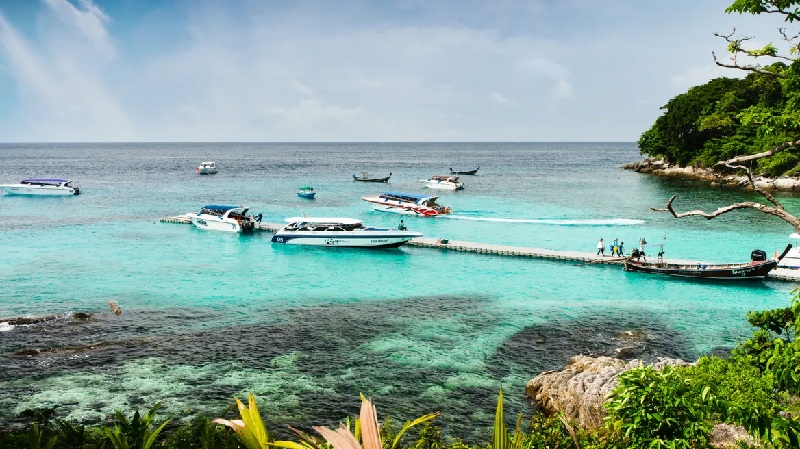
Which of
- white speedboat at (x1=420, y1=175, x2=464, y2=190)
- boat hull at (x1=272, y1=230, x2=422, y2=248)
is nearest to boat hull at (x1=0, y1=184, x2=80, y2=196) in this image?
boat hull at (x1=272, y1=230, x2=422, y2=248)

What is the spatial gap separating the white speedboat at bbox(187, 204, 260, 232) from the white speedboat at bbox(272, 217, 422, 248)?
6.52m

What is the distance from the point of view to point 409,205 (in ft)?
205

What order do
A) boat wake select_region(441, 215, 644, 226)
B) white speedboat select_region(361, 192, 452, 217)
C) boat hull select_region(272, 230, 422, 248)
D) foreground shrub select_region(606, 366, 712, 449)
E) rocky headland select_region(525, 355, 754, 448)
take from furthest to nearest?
white speedboat select_region(361, 192, 452, 217)
boat wake select_region(441, 215, 644, 226)
boat hull select_region(272, 230, 422, 248)
rocky headland select_region(525, 355, 754, 448)
foreground shrub select_region(606, 366, 712, 449)

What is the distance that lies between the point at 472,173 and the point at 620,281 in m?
92.5

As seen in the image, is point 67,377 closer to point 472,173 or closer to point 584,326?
point 584,326

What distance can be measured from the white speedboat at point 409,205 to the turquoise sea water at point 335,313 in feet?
8.96

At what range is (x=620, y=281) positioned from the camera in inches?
1362

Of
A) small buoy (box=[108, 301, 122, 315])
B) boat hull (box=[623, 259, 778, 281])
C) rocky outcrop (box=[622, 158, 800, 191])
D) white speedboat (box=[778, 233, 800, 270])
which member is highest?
rocky outcrop (box=[622, 158, 800, 191])

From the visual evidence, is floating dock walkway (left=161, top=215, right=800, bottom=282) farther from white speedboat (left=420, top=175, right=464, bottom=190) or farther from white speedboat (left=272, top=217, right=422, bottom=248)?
white speedboat (left=420, top=175, right=464, bottom=190)

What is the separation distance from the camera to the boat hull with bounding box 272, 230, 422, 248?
145 ft

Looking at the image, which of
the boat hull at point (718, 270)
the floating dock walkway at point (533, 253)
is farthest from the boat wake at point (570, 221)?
the boat hull at point (718, 270)

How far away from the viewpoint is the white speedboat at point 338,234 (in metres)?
44.2

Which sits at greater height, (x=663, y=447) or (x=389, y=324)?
(x=663, y=447)

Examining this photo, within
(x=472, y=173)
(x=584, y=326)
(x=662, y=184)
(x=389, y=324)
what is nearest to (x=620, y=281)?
(x=584, y=326)
